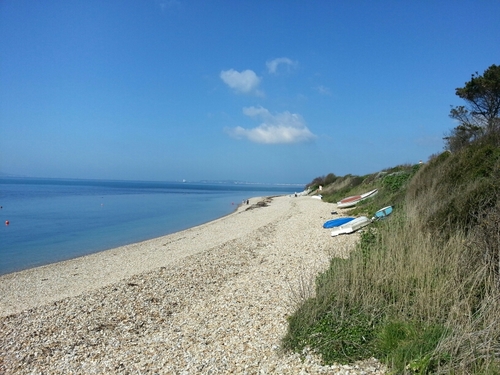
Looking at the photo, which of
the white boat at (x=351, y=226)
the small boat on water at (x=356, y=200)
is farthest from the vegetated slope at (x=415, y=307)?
the small boat on water at (x=356, y=200)

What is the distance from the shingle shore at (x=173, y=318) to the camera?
16.1 feet

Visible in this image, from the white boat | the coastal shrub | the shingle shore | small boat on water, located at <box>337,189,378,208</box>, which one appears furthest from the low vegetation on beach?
small boat on water, located at <box>337,189,378,208</box>

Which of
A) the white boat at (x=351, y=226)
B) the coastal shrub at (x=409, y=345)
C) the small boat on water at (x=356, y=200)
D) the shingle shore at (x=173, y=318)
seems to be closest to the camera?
the coastal shrub at (x=409, y=345)

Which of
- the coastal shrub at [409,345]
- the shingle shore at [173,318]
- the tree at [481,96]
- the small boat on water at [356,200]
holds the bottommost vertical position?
the shingle shore at [173,318]

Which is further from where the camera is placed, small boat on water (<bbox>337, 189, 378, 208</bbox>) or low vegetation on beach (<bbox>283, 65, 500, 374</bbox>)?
small boat on water (<bbox>337, 189, 378, 208</bbox>)

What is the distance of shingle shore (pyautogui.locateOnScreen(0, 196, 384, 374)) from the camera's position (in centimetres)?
489

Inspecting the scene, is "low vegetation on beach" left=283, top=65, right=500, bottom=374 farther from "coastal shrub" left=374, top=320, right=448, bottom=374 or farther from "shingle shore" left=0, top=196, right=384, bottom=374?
"shingle shore" left=0, top=196, right=384, bottom=374

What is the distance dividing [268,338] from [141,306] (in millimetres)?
3472

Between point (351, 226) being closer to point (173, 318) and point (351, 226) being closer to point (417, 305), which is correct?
point (173, 318)

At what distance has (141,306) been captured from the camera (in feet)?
25.0

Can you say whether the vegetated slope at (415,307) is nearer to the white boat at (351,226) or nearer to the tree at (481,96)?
the white boat at (351,226)

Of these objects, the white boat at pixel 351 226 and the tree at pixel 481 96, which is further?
the tree at pixel 481 96

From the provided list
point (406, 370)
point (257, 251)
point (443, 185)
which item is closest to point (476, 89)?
point (443, 185)

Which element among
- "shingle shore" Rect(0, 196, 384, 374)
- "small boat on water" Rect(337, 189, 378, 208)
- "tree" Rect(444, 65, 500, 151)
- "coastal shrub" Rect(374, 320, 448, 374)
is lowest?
"shingle shore" Rect(0, 196, 384, 374)
